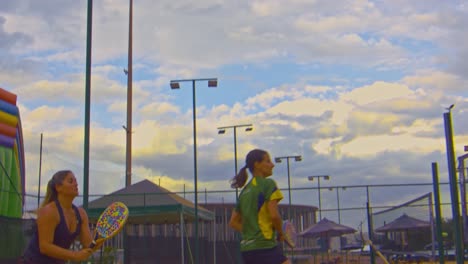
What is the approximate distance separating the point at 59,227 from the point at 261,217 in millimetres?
1600

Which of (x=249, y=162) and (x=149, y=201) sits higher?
(x=149, y=201)

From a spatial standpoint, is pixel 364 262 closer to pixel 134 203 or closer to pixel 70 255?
pixel 134 203

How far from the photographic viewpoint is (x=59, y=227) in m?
4.66

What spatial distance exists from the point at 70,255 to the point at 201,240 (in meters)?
20.9

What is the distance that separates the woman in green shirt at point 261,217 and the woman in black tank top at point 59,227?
126 centimetres

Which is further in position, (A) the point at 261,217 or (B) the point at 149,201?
(B) the point at 149,201

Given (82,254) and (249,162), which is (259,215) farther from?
(82,254)

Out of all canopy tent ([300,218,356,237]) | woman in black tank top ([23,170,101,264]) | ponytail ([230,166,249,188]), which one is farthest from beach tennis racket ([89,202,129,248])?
canopy tent ([300,218,356,237])

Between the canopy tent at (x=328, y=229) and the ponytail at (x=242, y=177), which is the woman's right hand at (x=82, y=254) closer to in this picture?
the ponytail at (x=242, y=177)

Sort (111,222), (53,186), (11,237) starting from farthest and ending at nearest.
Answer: (11,237)
(111,222)
(53,186)

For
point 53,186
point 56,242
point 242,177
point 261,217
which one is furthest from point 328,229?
point 56,242

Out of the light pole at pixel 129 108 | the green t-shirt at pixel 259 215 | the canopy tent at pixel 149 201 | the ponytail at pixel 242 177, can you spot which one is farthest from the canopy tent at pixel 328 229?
the green t-shirt at pixel 259 215

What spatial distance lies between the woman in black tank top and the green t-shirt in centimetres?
125

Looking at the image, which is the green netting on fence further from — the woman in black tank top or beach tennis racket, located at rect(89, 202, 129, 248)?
the woman in black tank top
